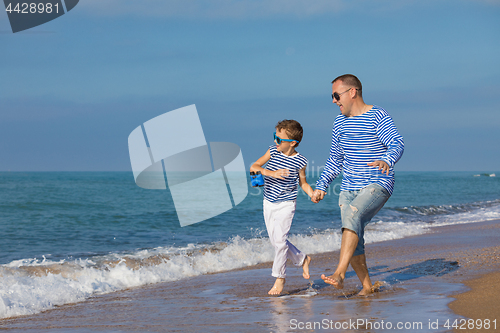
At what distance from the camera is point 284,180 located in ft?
15.4

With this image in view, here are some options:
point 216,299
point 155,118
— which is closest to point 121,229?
point 155,118

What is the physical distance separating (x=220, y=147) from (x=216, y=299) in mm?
5660

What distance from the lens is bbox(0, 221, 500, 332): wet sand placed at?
131 inches

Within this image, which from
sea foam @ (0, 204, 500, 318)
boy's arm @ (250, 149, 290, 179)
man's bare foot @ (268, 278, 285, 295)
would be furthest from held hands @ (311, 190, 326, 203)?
sea foam @ (0, 204, 500, 318)

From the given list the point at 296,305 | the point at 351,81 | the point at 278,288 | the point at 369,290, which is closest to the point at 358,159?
the point at 351,81

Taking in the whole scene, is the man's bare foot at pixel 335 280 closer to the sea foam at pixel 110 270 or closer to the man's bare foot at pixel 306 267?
the man's bare foot at pixel 306 267

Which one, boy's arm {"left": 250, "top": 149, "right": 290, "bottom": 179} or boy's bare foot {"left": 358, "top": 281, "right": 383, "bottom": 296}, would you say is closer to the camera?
boy's bare foot {"left": 358, "top": 281, "right": 383, "bottom": 296}

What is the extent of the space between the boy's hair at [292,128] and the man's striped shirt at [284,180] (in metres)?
0.20

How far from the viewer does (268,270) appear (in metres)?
6.89

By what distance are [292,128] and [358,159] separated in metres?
0.91

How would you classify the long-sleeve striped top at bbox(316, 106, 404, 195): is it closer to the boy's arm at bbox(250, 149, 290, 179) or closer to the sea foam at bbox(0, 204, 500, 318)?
the boy's arm at bbox(250, 149, 290, 179)

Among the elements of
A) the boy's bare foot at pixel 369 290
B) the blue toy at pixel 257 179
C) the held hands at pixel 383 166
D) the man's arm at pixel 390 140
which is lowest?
the boy's bare foot at pixel 369 290

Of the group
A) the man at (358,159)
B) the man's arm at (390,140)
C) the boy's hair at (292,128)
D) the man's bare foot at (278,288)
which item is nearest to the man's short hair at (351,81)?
Answer: the man at (358,159)

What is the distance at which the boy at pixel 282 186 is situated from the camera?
4.71 meters
